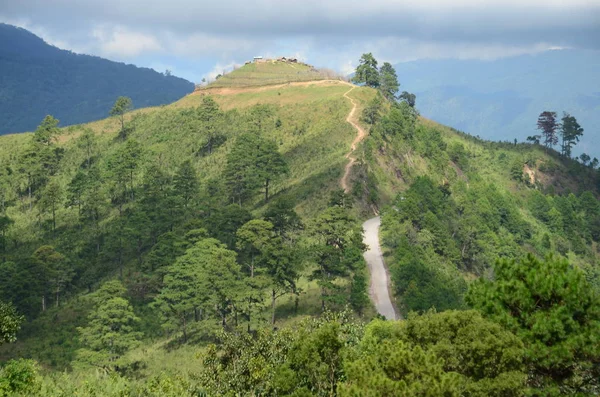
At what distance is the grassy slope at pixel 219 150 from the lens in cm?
5331

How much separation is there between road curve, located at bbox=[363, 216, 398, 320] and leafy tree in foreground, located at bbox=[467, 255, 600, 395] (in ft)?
79.8

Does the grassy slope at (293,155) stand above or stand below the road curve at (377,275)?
above

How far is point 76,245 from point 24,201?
86.1ft

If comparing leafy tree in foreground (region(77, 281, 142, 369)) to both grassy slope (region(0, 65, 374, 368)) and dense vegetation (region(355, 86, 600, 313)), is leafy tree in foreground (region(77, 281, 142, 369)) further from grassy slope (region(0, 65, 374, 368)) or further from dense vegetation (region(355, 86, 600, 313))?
dense vegetation (region(355, 86, 600, 313))

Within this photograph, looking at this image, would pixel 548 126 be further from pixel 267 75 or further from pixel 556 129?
pixel 267 75

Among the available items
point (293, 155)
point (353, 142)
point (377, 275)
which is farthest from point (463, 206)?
point (377, 275)

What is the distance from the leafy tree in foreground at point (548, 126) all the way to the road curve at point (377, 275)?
83.9m

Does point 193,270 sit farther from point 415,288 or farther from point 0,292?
point 0,292

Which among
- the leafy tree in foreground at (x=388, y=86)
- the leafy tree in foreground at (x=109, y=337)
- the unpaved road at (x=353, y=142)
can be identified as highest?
the leafy tree in foreground at (x=388, y=86)

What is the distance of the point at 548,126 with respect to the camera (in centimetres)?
13088

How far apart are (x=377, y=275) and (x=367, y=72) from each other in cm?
7235

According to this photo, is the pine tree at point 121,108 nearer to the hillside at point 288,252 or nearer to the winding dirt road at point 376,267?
the hillside at point 288,252

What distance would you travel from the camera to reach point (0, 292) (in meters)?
58.7

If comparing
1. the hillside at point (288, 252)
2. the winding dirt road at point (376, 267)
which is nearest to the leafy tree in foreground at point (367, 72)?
the hillside at point (288, 252)
